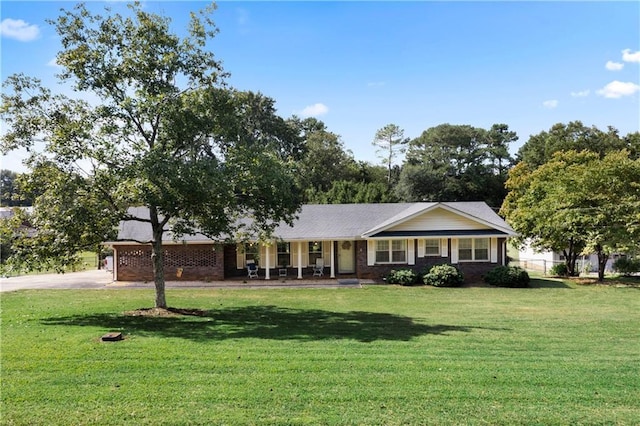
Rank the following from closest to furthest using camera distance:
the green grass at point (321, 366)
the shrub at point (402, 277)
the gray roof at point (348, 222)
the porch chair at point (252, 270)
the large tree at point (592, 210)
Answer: the green grass at point (321, 366) < the shrub at point (402, 277) < the large tree at point (592, 210) < the gray roof at point (348, 222) < the porch chair at point (252, 270)

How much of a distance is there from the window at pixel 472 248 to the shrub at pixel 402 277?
3275 millimetres

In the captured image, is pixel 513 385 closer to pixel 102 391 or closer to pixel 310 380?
pixel 310 380

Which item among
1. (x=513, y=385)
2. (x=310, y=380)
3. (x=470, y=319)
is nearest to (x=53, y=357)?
(x=310, y=380)

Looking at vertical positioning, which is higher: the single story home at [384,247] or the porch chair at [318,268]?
the single story home at [384,247]

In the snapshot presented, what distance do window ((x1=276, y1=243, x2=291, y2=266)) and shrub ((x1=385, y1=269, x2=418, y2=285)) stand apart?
5.95 metres

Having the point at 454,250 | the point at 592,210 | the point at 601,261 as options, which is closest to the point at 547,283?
the point at 601,261

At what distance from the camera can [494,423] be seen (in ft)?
19.5

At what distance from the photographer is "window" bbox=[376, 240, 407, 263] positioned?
2464 centimetres

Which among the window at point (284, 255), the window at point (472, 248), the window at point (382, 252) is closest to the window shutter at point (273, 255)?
the window at point (284, 255)

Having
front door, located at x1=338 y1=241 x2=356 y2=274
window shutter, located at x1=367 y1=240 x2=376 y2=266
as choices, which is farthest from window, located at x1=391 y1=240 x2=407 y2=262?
front door, located at x1=338 y1=241 x2=356 y2=274

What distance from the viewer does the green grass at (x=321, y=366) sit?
6254 millimetres

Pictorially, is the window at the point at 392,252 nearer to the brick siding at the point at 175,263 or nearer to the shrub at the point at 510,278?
the shrub at the point at 510,278

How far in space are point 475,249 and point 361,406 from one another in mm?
19857

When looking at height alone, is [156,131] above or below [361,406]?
above
